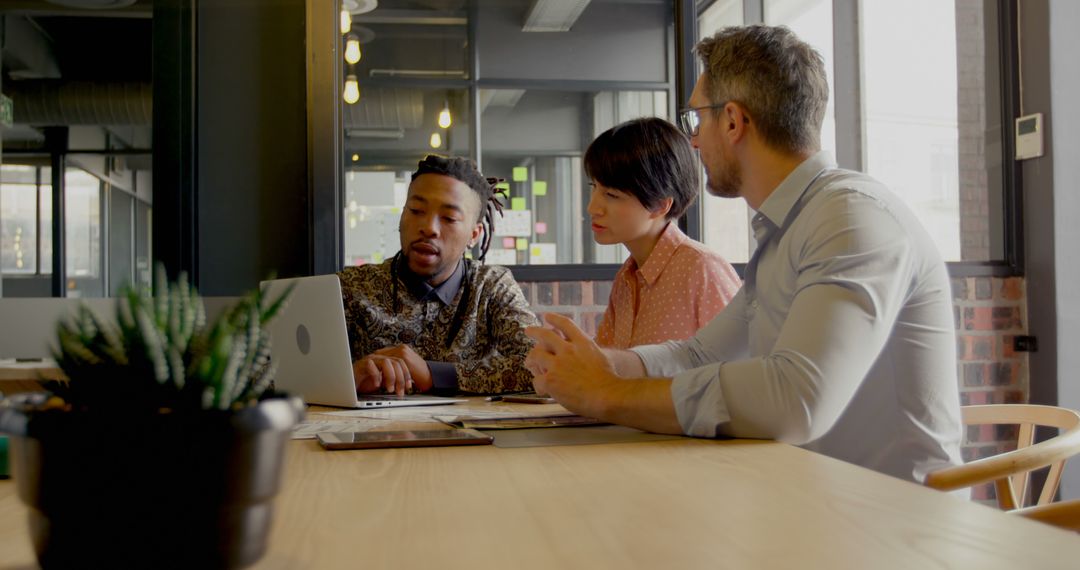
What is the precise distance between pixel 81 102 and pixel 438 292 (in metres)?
7.00

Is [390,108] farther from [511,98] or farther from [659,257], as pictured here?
[659,257]

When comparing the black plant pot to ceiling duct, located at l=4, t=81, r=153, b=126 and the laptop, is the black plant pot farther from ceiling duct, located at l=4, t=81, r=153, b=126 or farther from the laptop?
ceiling duct, located at l=4, t=81, r=153, b=126

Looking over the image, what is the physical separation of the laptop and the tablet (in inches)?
15.8

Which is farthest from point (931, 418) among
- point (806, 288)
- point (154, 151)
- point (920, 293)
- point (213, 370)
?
point (154, 151)

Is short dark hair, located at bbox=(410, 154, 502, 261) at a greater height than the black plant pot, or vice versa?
short dark hair, located at bbox=(410, 154, 502, 261)

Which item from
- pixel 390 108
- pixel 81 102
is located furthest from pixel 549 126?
pixel 81 102

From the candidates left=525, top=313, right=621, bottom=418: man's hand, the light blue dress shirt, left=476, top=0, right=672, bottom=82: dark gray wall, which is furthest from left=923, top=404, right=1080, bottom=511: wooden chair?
left=476, top=0, right=672, bottom=82: dark gray wall

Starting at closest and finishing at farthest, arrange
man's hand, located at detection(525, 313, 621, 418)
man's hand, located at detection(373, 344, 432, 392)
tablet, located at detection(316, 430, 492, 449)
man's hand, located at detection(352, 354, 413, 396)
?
1. tablet, located at detection(316, 430, 492, 449)
2. man's hand, located at detection(525, 313, 621, 418)
3. man's hand, located at detection(352, 354, 413, 396)
4. man's hand, located at detection(373, 344, 432, 392)

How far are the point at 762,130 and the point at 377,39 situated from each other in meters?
3.56

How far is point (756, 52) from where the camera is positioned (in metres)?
1.74

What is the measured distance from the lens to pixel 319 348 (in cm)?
173

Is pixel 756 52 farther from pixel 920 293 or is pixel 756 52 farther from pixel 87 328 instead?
pixel 87 328

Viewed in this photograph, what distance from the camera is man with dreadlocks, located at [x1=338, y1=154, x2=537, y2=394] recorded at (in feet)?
8.35

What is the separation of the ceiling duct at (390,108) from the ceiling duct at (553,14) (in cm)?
76
